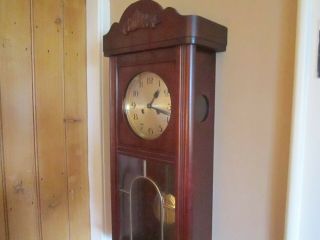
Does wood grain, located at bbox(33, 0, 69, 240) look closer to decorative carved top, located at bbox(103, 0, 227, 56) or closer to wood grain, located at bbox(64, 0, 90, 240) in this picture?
wood grain, located at bbox(64, 0, 90, 240)

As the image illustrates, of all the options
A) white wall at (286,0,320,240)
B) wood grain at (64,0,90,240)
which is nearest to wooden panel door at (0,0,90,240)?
wood grain at (64,0,90,240)

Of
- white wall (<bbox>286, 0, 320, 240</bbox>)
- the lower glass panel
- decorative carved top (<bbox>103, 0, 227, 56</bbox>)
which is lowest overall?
the lower glass panel

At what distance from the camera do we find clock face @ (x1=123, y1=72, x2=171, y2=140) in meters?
0.76

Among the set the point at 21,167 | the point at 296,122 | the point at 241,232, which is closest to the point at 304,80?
the point at 296,122

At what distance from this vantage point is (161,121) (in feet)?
2.54

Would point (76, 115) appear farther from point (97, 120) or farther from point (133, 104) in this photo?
point (133, 104)

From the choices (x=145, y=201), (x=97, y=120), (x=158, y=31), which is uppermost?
(x=158, y=31)

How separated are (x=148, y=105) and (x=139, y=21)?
248mm

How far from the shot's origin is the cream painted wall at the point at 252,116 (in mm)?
677

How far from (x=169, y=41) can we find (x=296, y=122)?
378 millimetres

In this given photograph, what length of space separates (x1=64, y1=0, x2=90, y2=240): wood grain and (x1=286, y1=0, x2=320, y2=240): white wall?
2.61 ft

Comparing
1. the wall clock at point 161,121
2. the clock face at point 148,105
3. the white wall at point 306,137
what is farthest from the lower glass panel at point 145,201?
the white wall at point 306,137

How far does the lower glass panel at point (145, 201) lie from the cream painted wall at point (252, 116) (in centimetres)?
16

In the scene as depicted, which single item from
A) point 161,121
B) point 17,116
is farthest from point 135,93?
point 17,116
